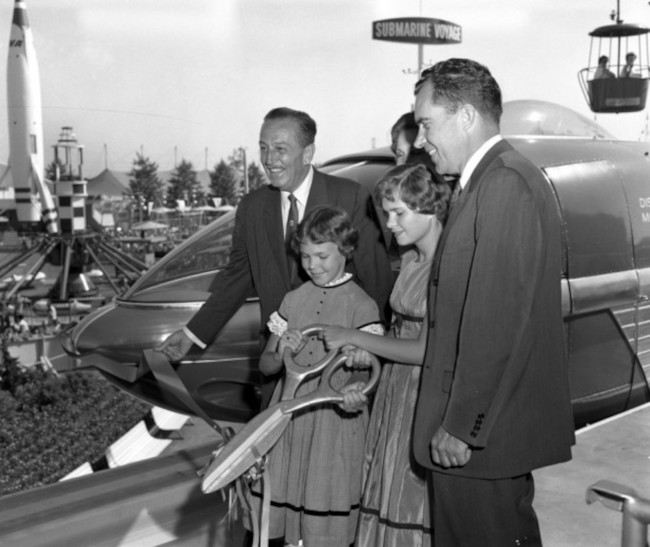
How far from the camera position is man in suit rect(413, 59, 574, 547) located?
1.97 m

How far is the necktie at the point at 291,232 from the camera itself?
306 centimetres

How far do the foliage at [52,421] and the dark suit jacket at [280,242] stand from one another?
4738 mm

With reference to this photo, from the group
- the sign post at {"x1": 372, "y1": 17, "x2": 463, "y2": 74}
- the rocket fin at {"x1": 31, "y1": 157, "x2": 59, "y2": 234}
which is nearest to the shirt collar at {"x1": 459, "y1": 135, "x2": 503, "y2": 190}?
the rocket fin at {"x1": 31, "y1": 157, "x2": 59, "y2": 234}

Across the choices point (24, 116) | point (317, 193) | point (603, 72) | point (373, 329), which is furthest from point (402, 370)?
point (24, 116)

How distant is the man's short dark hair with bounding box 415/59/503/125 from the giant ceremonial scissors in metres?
0.77

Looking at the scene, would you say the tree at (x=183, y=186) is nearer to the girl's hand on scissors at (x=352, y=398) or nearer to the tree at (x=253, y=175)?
the tree at (x=253, y=175)

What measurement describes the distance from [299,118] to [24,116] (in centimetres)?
3398

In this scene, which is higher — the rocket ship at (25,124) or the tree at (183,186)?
the rocket ship at (25,124)

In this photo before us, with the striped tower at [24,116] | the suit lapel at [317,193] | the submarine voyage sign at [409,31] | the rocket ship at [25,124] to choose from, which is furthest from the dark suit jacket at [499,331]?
the submarine voyage sign at [409,31]

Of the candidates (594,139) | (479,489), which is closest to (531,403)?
(479,489)

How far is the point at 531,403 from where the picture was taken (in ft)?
6.77

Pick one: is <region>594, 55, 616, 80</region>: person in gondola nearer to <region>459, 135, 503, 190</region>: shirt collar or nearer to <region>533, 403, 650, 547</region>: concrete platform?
<region>533, 403, 650, 547</region>: concrete platform

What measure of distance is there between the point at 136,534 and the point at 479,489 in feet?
5.12

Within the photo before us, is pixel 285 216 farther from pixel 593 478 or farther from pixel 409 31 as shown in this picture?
pixel 409 31
